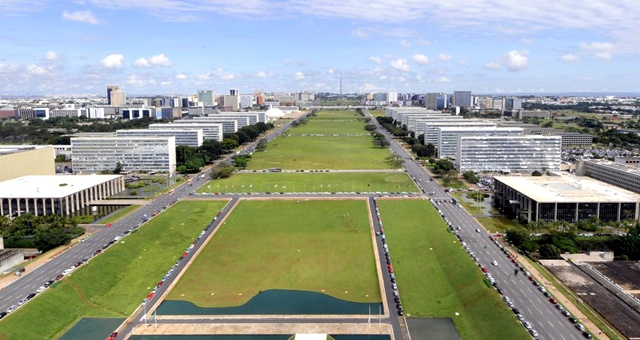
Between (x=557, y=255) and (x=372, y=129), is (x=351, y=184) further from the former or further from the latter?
(x=372, y=129)

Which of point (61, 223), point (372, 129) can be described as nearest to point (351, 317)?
point (61, 223)

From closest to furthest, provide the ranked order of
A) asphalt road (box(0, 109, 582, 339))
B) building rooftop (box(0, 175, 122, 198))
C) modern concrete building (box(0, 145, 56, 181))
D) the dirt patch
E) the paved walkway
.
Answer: the dirt patch
the paved walkway
asphalt road (box(0, 109, 582, 339))
building rooftop (box(0, 175, 122, 198))
modern concrete building (box(0, 145, 56, 181))

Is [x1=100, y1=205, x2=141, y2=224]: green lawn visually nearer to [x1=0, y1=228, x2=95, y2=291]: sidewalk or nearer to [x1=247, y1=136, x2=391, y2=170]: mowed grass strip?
[x1=0, y1=228, x2=95, y2=291]: sidewalk

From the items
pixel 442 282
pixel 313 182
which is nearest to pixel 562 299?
pixel 442 282

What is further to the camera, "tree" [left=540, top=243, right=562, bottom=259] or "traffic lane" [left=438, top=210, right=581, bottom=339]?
"tree" [left=540, top=243, right=562, bottom=259]

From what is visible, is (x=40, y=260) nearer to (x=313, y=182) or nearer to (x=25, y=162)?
(x=25, y=162)

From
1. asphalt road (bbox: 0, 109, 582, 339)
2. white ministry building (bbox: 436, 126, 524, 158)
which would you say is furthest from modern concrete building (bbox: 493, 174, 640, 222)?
white ministry building (bbox: 436, 126, 524, 158)

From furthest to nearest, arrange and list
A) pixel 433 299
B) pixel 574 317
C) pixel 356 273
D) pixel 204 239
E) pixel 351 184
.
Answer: pixel 351 184 < pixel 204 239 < pixel 356 273 < pixel 433 299 < pixel 574 317
